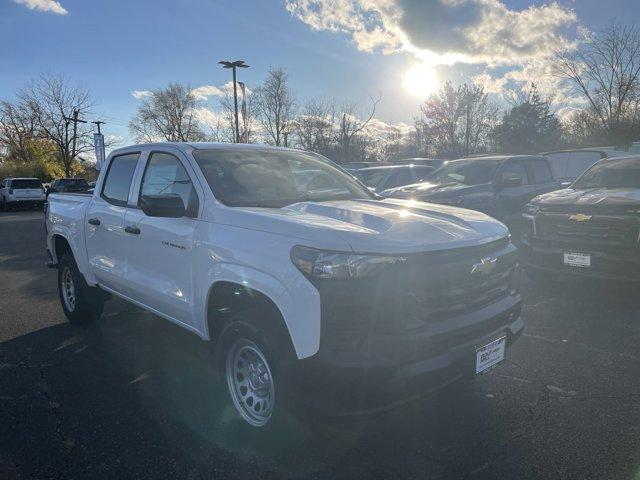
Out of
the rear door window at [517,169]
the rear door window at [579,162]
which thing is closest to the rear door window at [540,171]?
the rear door window at [517,169]

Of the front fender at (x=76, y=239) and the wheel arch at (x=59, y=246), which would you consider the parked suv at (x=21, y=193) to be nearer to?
the wheel arch at (x=59, y=246)

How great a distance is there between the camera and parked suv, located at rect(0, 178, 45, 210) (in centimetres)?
2884

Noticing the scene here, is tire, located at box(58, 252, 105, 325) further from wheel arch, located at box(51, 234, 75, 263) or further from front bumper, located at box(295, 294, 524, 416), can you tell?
front bumper, located at box(295, 294, 524, 416)

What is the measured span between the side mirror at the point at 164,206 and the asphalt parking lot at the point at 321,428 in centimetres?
131

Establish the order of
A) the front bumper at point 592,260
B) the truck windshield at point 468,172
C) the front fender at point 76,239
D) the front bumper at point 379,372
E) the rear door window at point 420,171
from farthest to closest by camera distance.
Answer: the rear door window at point 420,171 → the truck windshield at point 468,172 → the front bumper at point 592,260 → the front fender at point 76,239 → the front bumper at point 379,372

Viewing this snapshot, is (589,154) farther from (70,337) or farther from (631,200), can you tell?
(70,337)

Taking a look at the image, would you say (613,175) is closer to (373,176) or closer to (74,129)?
(373,176)

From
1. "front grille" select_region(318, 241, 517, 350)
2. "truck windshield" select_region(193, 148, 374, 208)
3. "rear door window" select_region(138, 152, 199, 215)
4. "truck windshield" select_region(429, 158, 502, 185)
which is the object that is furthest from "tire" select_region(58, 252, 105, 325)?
"truck windshield" select_region(429, 158, 502, 185)

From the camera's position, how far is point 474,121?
1900 inches

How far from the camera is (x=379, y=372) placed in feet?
7.91

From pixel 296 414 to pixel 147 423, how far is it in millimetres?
1371

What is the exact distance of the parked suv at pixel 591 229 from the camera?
5.33m

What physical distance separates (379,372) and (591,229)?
433 cm

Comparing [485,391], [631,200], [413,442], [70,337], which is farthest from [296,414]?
[631,200]
